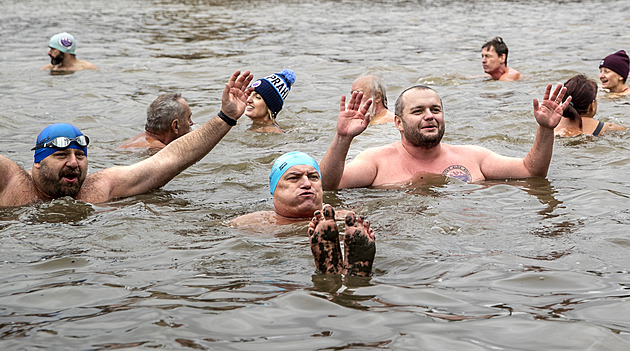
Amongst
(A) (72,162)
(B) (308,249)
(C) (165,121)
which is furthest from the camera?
(C) (165,121)

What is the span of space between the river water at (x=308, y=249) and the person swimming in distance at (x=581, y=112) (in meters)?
0.28

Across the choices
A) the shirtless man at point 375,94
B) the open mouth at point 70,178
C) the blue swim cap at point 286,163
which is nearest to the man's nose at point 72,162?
the open mouth at point 70,178

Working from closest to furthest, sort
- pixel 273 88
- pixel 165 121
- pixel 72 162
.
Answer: pixel 72 162
pixel 165 121
pixel 273 88

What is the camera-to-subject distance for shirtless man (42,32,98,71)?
53.2ft

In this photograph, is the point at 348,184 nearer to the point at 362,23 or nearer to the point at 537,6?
the point at 362,23

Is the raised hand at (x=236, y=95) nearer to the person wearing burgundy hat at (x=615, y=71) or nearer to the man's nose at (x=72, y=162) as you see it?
the man's nose at (x=72, y=162)

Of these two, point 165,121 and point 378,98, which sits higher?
point 378,98

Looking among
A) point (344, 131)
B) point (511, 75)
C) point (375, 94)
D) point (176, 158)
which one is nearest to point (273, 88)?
point (375, 94)

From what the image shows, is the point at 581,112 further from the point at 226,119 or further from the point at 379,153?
the point at 226,119

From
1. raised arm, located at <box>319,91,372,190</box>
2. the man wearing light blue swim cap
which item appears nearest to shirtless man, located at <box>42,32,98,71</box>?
raised arm, located at <box>319,91,372,190</box>

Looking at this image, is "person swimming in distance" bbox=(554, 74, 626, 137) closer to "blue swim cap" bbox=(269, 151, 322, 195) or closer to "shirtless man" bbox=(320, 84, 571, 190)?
"shirtless man" bbox=(320, 84, 571, 190)

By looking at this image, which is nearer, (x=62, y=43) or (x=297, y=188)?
(x=297, y=188)

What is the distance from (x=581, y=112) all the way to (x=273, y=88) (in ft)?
13.7

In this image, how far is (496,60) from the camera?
49.4 feet
